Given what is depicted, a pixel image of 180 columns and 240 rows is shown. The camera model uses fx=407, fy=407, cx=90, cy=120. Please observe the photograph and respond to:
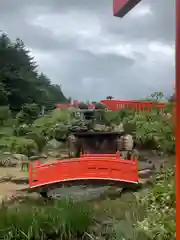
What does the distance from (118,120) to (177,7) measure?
926cm

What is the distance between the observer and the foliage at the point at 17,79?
A: 560 inches

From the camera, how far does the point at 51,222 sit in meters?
3.21

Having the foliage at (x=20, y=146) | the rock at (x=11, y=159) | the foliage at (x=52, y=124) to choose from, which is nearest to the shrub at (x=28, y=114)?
the foliage at (x=52, y=124)

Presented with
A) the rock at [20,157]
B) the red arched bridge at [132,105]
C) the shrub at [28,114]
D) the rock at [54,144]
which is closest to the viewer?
the rock at [20,157]

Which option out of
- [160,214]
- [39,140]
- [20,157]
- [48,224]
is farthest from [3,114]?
[160,214]

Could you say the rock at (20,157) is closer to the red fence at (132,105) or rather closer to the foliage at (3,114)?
the red fence at (132,105)

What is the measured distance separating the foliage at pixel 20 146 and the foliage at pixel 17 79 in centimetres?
445

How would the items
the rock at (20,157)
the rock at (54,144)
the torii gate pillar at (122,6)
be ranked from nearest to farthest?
the torii gate pillar at (122,6) → the rock at (20,157) → the rock at (54,144)

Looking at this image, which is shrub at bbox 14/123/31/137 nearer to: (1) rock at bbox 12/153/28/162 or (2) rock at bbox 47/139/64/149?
(2) rock at bbox 47/139/64/149

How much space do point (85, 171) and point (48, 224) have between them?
226cm

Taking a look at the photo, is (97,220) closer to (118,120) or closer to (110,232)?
(110,232)

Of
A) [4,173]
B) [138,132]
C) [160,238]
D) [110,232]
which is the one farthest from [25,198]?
[138,132]

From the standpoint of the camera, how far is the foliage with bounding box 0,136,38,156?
8992mm

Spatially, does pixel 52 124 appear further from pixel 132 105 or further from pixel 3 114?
pixel 132 105
